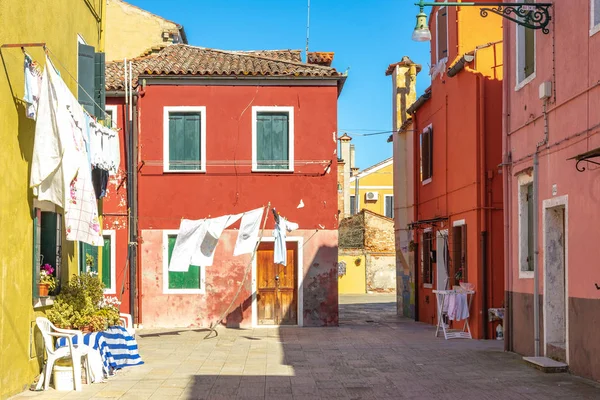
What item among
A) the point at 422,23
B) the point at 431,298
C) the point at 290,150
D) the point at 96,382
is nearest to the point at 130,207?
the point at 290,150

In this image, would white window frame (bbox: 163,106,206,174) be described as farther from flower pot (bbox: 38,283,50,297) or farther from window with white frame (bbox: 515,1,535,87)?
flower pot (bbox: 38,283,50,297)

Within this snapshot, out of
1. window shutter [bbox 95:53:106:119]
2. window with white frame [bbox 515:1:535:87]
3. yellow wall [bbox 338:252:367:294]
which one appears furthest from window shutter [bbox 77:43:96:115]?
yellow wall [bbox 338:252:367:294]

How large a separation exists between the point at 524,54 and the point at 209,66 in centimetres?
956

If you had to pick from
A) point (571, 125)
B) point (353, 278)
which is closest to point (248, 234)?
point (571, 125)

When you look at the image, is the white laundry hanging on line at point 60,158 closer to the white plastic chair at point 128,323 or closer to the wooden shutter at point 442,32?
the white plastic chair at point 128,323

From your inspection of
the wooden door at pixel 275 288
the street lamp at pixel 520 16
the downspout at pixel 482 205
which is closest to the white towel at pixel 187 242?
Result: the wooden door at pixel 275 288

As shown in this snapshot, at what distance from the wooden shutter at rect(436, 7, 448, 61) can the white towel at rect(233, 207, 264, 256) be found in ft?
22.8

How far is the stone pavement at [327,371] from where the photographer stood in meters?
10.8

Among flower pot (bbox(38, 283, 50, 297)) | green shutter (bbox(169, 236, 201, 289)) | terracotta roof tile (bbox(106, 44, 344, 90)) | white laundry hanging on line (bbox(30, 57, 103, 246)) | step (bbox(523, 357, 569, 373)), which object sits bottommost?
step (bbox(523, 357, 569, 373))

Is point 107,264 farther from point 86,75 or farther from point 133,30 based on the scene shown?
point 133,30

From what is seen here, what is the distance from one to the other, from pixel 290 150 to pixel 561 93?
9.69 m

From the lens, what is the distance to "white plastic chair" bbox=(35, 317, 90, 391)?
11.1 metres

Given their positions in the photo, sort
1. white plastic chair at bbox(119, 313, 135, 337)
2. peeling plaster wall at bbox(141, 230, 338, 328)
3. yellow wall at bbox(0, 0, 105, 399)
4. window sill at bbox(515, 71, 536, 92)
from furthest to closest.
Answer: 1. peeling plaster wall at bbox(141, 230, 338, 328)
2. white plastic chair at bbox(119, 313, 135, 337)
3. window sill at bbox(515, 71, 536, 92)
4. yellow wall at bbox(0, 0, 105, 399)

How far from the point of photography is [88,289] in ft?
42.7
